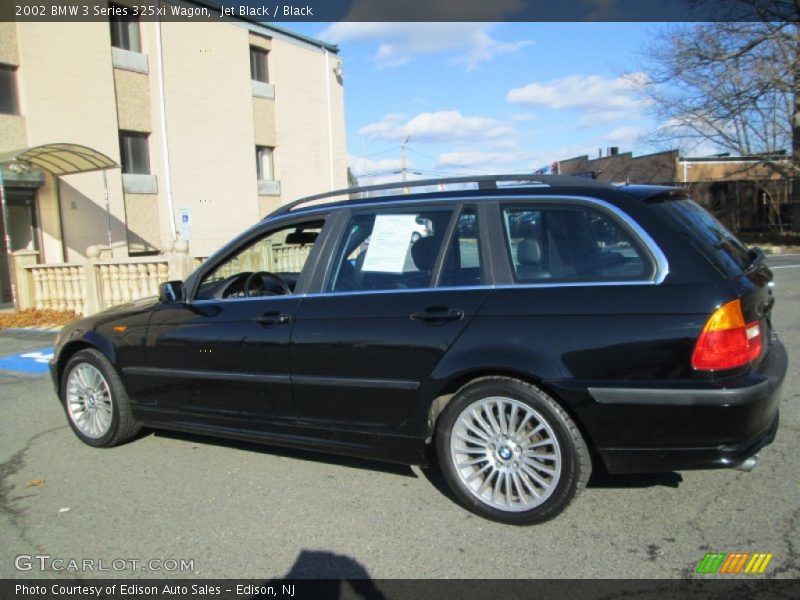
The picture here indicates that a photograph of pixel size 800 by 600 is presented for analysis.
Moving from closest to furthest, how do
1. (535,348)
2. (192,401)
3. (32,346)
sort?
(535,348), (192,401), (32,346)

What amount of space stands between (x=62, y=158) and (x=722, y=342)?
45.4 feet

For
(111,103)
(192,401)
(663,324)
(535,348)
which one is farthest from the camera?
(111,103)

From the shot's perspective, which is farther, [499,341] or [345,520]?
[345,520]

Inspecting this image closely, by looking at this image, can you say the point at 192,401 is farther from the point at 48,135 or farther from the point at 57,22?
the point at 57,22

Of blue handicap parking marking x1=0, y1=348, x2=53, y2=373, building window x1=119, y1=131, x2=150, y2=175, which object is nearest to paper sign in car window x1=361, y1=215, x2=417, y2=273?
blue handicap parking marking x1=0, y1=348, x2=53, y2=373

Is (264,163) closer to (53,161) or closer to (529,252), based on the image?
(53,161)

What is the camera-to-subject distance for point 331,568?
10.1 ft

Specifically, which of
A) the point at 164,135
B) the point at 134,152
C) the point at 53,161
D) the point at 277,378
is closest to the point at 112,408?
the point at 277,378

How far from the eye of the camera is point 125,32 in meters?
16.9

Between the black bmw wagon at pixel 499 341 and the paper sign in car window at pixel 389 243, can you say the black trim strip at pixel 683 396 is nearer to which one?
the black bmw wagon at pixel 499 341

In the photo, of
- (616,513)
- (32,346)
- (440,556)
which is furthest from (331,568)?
(32,346)

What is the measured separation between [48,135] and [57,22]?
264cm

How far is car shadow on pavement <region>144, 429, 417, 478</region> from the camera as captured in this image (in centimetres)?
423

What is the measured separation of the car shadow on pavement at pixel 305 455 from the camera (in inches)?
167
